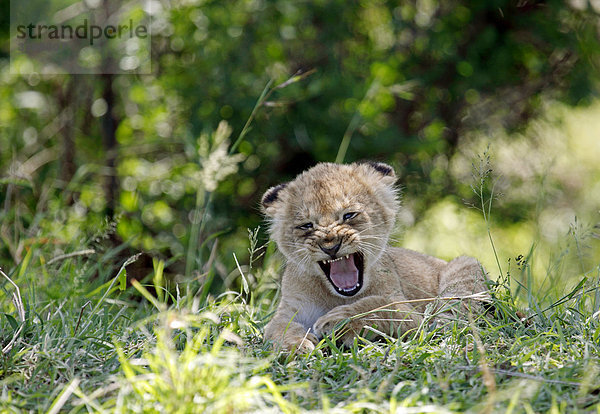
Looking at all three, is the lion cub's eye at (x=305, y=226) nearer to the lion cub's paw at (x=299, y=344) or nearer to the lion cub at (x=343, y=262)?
the lion cub at (x=343, y=262)

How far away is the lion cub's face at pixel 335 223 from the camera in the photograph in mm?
4438

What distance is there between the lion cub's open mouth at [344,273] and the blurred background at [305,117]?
2.00 meters

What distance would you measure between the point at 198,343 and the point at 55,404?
2.04 feet

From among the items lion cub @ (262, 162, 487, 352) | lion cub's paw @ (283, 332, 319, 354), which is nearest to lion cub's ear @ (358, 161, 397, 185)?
lion cub @ (262, 162, 487, 352)

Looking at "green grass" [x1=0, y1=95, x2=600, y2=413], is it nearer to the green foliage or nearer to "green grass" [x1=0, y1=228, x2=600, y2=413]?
"green grass" [x1=0, y1=228, x2=600, y2=413]

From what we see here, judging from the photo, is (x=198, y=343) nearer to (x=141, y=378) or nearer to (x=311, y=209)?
(x=141, y=378)

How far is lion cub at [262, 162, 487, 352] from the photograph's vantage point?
4301 millimetres

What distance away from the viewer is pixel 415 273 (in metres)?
5.19

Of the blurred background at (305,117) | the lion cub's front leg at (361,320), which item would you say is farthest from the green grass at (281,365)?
the blurred background at (305,117)

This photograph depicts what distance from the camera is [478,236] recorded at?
26.8 feet

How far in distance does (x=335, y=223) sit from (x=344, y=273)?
0.34 metres

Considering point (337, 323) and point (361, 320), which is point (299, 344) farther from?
point (361, 320)

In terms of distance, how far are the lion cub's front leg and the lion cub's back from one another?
508 mm

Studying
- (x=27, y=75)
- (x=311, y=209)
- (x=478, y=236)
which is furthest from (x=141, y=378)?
(x=27, y=75)
